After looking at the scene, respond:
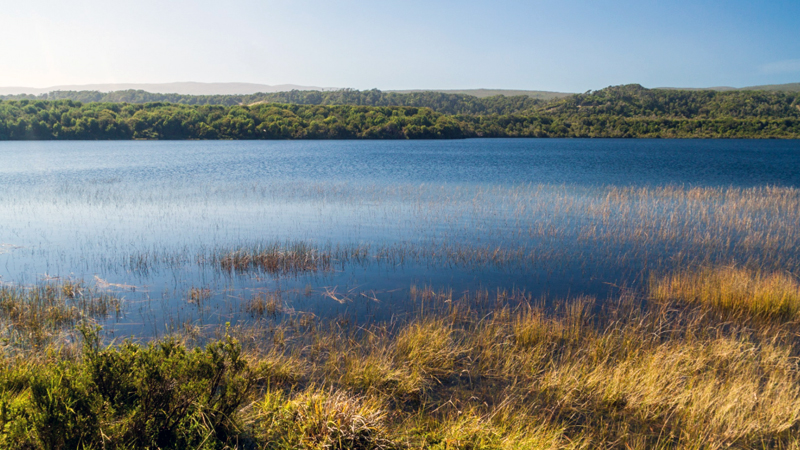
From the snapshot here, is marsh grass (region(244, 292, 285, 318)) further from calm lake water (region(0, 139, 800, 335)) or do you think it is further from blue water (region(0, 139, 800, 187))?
blue water (region(0, 139, 800, 187))

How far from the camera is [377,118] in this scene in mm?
82250

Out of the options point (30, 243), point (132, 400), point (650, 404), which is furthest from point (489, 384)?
point (30, 243)

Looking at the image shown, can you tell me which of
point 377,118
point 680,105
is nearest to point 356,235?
point 377,118

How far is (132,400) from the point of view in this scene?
3.62 meters

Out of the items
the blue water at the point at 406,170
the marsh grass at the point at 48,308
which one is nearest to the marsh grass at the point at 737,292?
the marsh grass at the point at 48,308

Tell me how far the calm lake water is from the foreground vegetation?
3.85ft

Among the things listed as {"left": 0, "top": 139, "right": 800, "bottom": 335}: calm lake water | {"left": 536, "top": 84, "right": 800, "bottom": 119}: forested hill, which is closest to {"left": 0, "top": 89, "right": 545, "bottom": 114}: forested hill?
{"left": 536, "top": 84, "right": 800, "bottom": 119}: forested hill

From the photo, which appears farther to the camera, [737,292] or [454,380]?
[737,292]

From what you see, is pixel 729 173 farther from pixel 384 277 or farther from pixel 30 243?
pixel 30 243

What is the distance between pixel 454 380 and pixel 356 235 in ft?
26.1

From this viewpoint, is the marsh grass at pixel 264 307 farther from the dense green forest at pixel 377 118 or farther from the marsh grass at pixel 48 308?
the dense green forest at pixel 377 118

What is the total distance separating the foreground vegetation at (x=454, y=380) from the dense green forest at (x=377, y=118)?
70337 millimetres

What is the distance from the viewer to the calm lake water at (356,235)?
869 centimetres

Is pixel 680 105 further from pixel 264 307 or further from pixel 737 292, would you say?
pixel 264 307
